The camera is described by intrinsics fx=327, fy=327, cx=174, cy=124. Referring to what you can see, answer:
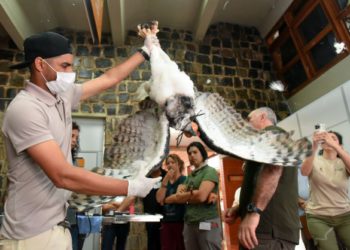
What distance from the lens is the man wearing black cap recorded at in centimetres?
100

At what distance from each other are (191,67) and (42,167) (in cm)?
477

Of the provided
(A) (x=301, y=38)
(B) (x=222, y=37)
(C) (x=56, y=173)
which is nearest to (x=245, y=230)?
(C) (x=56, y=173)

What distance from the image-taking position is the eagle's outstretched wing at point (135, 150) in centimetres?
129

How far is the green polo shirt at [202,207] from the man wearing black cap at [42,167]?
181 centimetres

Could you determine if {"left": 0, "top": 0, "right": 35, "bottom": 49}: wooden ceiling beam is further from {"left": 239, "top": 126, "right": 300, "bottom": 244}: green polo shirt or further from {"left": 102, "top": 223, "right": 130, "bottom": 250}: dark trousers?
{"left": 239, "top": 126, "right": 300, "bottom": 244}: green polo shirt

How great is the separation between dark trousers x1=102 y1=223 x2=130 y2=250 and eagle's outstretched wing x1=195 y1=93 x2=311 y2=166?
233 centimetres

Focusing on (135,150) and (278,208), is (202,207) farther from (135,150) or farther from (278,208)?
(135,150)

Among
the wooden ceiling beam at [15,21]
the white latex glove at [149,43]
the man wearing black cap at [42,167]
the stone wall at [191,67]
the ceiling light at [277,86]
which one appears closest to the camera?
the man wearing black cap at [42,167]

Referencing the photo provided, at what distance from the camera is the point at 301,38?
528 cm

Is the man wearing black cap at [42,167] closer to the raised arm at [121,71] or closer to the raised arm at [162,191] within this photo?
the raised arm at [121,71]

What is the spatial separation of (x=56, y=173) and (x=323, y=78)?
15.4 feet

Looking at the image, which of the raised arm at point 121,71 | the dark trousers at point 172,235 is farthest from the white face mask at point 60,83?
the dark trousers at point 172,235

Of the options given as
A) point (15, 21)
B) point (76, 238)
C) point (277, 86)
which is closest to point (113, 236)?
point (76, 238)

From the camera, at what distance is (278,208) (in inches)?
67.0
